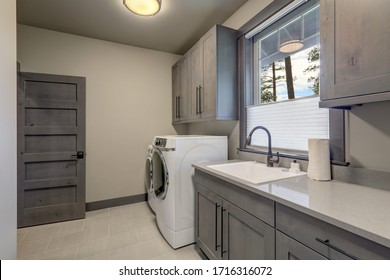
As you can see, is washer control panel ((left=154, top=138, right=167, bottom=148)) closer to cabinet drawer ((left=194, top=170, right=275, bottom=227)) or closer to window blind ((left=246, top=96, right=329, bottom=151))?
cabinet drawer ((left=194, top=170, right=275, bottom=227))

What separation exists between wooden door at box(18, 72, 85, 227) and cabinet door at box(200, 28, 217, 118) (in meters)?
1.76

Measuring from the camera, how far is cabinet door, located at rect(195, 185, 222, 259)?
1.49 metres

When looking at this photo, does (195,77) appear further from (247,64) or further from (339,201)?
(339,201)

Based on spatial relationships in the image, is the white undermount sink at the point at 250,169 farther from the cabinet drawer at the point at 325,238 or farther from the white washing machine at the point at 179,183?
the cabinet drawer at the point at 325,238

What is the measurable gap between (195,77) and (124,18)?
1149 mm

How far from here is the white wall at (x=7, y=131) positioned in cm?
120

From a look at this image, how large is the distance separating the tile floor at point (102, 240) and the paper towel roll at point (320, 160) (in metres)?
1.32

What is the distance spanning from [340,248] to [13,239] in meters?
2.13

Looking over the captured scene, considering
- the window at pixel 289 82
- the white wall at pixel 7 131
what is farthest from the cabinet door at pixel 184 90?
the white wall at pixel 7 131

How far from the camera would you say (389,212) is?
2.45 feet

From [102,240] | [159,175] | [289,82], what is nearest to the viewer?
[289,82]

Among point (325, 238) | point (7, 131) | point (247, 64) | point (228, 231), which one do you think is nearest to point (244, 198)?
point (228, 231)

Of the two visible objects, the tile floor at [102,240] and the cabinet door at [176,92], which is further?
the cabinet door at [176,92]

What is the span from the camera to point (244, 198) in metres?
1.20
